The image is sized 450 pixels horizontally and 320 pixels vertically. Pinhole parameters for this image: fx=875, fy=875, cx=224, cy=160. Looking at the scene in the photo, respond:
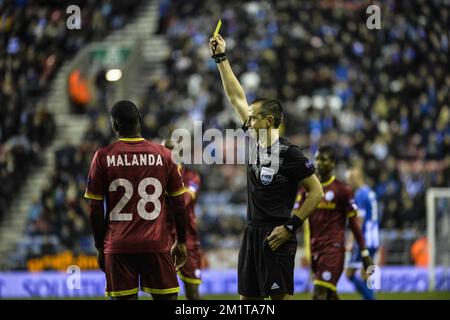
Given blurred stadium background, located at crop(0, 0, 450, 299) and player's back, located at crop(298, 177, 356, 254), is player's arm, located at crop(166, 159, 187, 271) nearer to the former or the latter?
player's back, located at crop(298, 177, 356, 254)

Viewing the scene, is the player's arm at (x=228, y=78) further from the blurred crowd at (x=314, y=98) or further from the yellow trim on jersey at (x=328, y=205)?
the blurred crowd at (x=314, y=98)

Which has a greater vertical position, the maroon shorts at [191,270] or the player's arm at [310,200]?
the player's arm at [310,200]

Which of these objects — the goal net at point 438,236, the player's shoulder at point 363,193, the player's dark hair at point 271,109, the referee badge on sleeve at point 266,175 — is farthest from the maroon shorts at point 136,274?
the goal net at point 438,236

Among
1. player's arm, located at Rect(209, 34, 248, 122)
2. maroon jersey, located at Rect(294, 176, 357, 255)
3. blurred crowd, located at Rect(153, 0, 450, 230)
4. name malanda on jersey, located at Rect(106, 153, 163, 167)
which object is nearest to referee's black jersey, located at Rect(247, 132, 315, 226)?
player's arm, located at Rect(209, 34, 248, 122)

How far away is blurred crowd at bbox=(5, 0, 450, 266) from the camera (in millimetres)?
20406

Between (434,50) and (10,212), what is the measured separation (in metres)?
12.2

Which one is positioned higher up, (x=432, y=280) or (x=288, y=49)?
(x=288, y=49)

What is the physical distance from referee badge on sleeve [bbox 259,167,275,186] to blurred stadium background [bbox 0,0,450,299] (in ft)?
36.3

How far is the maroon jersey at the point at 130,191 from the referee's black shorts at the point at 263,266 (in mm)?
922

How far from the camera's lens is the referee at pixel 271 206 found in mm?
7363

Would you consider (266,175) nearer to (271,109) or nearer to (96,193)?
(271,109)

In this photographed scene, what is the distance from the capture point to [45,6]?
27.6m
